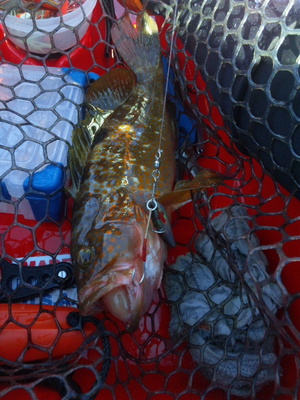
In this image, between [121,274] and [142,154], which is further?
[142,154]

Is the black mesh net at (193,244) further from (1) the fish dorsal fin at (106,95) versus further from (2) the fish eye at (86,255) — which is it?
(2) the fish eye at (86,255)

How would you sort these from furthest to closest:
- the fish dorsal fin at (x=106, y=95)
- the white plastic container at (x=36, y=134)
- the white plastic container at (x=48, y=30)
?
the white plastic container at (x=48, y=30), the fish dorsal fin at (x=106, y=95), the white plastic container at (x=36, y=134)

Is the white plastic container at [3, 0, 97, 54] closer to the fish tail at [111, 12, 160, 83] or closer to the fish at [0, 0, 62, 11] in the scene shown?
the fish at [0, 0, 62, 11]

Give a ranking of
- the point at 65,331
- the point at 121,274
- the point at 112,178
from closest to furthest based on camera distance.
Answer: the point at 121,274
the point at 65,331
the point at 112,178

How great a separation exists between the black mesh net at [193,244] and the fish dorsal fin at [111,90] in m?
0.12

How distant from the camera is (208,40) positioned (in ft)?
6.09

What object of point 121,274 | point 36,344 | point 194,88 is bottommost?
point 36,344

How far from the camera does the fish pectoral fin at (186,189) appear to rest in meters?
1.70

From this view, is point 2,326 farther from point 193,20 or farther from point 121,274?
point 193,20

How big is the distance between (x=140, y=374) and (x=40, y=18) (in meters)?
2.42

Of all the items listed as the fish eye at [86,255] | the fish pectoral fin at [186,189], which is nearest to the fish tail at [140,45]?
the fish pectoral fin at [186,189]

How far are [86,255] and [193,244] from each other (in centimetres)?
68

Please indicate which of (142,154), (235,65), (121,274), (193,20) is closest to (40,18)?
(193,20)

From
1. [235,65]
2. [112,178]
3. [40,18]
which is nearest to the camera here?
[235,65]
